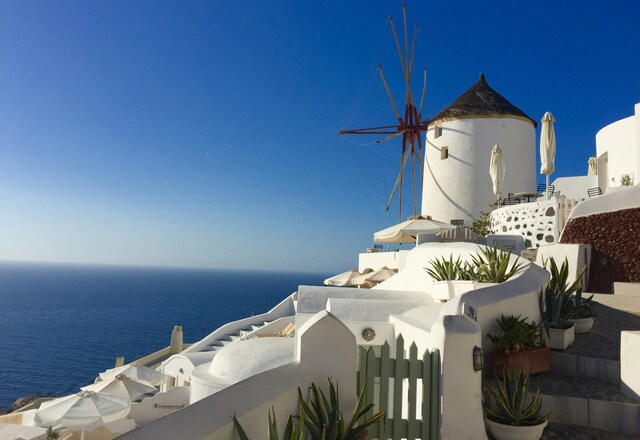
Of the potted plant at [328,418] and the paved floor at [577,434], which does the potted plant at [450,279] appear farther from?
the potted plant at [328,418]

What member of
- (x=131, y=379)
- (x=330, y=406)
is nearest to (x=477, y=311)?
(x=330, y=406)

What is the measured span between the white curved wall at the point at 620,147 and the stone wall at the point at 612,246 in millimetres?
9546

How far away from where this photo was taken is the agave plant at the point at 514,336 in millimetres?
6059

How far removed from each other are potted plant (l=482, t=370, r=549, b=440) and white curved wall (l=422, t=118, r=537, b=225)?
71.4ft

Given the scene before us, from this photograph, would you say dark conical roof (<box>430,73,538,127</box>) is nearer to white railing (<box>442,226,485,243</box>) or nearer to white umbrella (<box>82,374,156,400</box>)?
white railing (<box>442,226,485,243</box>)

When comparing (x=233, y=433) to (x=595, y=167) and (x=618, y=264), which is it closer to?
(x=618, y=264)

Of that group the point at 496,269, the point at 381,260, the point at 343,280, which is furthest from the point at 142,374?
the point at 496,269

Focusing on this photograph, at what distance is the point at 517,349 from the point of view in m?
6.02

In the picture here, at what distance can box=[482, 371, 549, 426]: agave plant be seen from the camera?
4.94 metres

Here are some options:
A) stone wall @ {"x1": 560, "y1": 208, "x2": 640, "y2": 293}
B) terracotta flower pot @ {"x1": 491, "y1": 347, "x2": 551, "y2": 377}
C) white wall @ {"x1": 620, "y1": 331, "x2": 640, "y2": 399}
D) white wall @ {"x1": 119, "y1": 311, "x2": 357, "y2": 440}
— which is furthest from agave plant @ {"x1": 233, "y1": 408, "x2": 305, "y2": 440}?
stone wall @ {"x1": 560, "y1": 208, "x2": 640, "y2": 293}

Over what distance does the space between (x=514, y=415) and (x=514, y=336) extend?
1322 mm

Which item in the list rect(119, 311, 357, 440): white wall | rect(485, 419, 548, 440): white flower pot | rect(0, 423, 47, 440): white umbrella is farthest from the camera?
rect(0, 423, 47, 440): white umbrella

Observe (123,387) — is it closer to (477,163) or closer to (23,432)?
(23,432)

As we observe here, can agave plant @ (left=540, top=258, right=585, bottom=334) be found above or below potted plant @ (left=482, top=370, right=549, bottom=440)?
above
